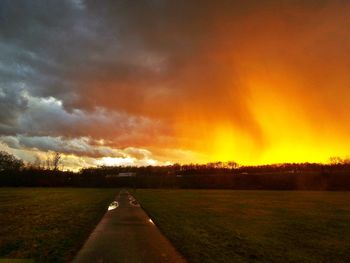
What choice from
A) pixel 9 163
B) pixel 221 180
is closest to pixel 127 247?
pixel 221 180

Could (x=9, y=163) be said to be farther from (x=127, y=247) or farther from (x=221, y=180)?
(x=127, y=247)

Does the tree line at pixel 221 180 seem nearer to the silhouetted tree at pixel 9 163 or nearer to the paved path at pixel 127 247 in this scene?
the silhouetted tree at pixel 9 163

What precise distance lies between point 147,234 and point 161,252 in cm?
338

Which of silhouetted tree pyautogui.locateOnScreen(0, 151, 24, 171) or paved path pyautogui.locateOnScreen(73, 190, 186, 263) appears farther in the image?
silhouetted tree pyautogui.locateOnScreen(0, 151, 24, 171)

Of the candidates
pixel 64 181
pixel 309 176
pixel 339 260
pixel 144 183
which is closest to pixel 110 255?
pixel 339 260

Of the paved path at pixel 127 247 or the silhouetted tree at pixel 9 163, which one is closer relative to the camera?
the paved path at pixel 127 247

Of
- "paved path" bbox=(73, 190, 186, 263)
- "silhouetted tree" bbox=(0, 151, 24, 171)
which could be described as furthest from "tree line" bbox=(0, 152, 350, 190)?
"paved path" bbox=(73, 190, 186, 263)

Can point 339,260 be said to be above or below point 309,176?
below

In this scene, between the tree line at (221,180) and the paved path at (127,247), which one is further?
the tree line at (221,180)

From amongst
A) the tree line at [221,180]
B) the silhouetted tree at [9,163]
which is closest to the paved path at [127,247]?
the tree line at [221,180]

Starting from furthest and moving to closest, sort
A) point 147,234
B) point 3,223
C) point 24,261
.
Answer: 1. point 3,223
2. point 147,234
3. point 24,261

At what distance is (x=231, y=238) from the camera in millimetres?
13398

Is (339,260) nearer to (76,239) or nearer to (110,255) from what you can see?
(110,255)

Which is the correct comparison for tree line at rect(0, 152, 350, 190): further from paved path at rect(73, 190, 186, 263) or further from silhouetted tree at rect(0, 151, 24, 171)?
paved path at rect(73, 190, 186, 263)
